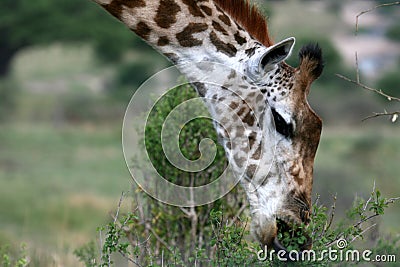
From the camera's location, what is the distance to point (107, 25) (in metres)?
38.3

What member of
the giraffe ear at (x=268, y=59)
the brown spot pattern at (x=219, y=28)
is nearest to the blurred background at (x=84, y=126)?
the brown spot pattern at (x=219, y=28)

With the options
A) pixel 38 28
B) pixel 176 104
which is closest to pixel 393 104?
pixel 38 28

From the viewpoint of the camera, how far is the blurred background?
1847 centimetres

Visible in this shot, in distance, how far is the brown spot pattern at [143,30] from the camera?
6.61m

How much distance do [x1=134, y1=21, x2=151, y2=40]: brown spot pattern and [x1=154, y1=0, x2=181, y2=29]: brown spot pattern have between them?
94 millimetres

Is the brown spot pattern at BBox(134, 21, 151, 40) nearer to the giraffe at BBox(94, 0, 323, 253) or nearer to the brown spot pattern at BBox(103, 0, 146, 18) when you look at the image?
the giraffe at BBox(94, 0, 323, 253)

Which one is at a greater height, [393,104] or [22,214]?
[22,214]

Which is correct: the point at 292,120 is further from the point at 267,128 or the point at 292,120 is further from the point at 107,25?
the point at 107,25

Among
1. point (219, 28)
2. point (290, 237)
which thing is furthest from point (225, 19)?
point (290, 237)

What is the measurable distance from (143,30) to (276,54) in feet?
3.59

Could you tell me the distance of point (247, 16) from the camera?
6.77 m

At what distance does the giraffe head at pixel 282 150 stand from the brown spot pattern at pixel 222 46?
197 millimetres

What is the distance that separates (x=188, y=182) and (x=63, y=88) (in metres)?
41.2

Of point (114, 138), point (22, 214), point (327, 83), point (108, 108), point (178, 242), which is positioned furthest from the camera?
point (327, 83)
